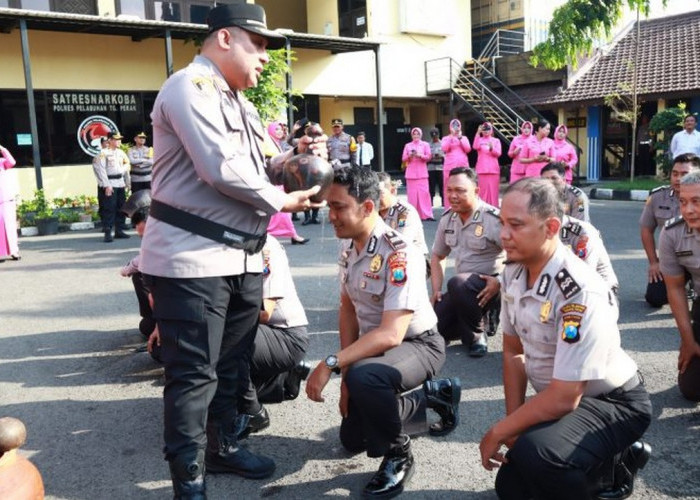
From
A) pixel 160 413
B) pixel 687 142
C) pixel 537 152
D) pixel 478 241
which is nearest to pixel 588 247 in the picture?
pixel 478 241

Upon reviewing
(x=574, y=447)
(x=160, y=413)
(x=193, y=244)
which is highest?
(x=193, y=244)

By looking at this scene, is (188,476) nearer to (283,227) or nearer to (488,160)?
(283,227)

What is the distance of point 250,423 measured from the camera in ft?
10.8

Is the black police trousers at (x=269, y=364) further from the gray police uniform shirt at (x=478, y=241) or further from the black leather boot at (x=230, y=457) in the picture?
the gray police uniform shirt at (x=478, y=241)

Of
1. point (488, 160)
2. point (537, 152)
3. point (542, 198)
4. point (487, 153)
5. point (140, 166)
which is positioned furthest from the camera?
point (488, 160)

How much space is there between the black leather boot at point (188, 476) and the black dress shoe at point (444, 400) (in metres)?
1.12

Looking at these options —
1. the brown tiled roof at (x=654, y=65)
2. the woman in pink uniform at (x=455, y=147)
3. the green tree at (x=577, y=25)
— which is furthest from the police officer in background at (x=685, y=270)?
the brown tiled roof at (x=654, y=65)

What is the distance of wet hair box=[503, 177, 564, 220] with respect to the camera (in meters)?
2.33

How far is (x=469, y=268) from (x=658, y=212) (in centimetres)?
192

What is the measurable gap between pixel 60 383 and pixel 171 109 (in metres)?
2.62

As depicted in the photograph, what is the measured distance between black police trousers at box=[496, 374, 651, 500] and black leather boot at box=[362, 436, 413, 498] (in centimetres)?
43

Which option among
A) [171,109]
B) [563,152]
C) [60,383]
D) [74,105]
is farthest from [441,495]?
[74,105]

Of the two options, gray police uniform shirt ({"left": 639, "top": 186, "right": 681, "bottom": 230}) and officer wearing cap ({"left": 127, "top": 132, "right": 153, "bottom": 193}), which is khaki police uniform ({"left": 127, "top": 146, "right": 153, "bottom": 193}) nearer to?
officer wearing cap ({"left": 127, "top": 132, "right": 153, "bottom": 193})

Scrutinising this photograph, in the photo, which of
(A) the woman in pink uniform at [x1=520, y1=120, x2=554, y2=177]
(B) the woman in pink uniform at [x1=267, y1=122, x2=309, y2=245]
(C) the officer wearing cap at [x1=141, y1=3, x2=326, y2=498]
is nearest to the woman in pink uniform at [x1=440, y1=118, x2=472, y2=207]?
(A) the woman in pink uniform at [x1=520, y1=120, x2=554, y2=177]
